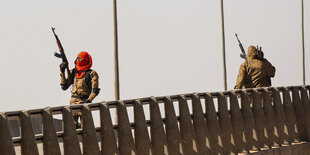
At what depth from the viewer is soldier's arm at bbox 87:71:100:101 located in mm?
16867

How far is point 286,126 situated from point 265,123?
1.16m

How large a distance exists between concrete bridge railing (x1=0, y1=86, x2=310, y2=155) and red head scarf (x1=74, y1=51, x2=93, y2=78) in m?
1.18

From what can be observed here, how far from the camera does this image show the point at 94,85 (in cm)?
1703

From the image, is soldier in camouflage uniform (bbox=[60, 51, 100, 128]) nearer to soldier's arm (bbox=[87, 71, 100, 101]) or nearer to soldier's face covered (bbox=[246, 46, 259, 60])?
soldier's arm (bbox=[87, 71, 100, 101])

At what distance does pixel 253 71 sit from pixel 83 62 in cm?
517

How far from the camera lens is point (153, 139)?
1579 cm

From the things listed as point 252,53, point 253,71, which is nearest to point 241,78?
point 253,71

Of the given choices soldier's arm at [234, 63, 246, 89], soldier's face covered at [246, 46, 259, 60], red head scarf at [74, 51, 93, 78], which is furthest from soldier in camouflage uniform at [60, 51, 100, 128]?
soldier's face covered at [246, 46, 259, 60]

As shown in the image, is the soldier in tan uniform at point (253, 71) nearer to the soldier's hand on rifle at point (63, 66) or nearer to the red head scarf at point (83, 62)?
the soldier's hand on rifle at point (63, 66)

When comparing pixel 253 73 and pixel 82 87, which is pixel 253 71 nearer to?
pixel 253 73

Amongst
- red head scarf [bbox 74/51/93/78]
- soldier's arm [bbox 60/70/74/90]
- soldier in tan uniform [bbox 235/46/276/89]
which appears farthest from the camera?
soldier in tan uniform [bbox 235/46/276/89]

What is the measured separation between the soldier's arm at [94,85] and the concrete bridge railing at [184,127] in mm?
904

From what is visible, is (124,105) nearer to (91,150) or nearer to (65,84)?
(91,150)

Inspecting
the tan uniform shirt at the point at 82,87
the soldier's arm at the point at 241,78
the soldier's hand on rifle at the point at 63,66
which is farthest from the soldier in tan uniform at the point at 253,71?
the tan uniform shirt at the point at 82,87
